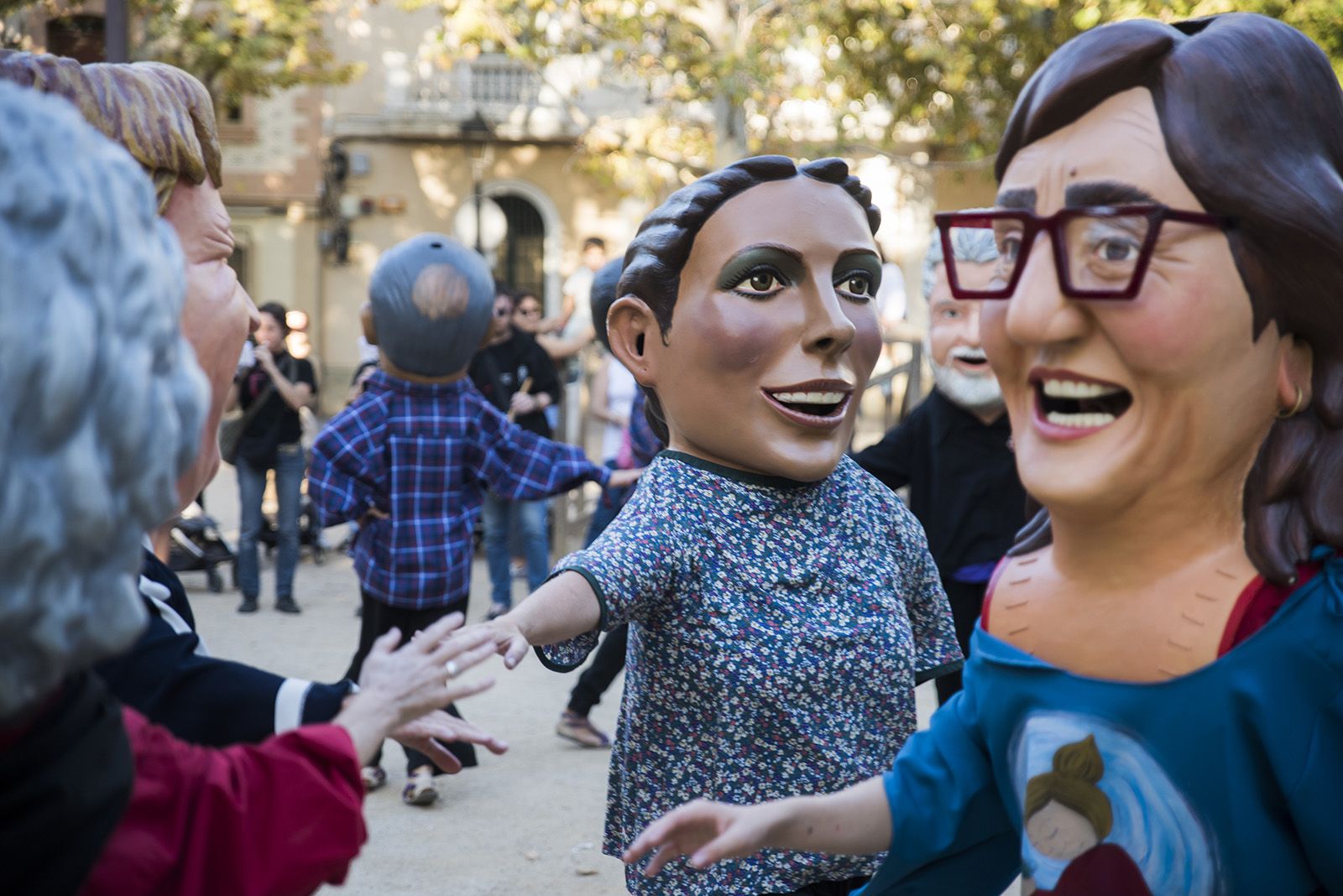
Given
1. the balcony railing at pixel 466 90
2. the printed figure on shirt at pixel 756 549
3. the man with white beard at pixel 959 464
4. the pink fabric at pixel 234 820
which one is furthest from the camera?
the balcony railing at pixel 466 90

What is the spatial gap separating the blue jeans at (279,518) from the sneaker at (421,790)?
3.42 m

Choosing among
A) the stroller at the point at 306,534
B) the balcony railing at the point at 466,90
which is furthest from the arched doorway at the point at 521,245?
the stroller at the point at 306,534

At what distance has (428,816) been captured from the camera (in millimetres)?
5203

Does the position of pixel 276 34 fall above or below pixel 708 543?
above

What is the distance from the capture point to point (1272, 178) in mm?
1818

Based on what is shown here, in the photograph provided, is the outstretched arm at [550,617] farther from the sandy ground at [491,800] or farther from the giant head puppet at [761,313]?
the sandy ground at [491,800]

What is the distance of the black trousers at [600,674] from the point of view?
5.93 m

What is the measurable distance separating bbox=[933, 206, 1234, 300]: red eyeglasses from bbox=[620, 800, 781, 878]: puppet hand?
29.8 inches

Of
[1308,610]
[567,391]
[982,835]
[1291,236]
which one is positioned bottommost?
[567,391]

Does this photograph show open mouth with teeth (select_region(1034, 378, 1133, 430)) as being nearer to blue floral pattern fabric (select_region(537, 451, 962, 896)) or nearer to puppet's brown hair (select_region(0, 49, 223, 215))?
blue floral pattern fabric (select_region(537, 451, 962, 896))

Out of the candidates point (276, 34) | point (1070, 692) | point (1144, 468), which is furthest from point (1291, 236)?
point (276, 34)

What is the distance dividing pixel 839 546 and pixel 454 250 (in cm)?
273

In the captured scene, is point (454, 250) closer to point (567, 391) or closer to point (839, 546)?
point (839, 546)

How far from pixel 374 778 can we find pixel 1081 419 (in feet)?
13.6
